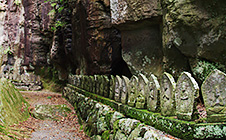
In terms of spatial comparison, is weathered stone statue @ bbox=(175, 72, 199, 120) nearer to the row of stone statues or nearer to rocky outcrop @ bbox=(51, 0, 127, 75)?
the row of stone statues

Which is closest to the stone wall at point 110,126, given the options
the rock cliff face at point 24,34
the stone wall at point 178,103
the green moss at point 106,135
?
the green moss at point 106,135

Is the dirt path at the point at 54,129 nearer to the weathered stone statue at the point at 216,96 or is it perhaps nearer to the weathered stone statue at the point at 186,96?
the weathered stone statue at the point at 186,96

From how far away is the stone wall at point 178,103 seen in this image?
2146 mm

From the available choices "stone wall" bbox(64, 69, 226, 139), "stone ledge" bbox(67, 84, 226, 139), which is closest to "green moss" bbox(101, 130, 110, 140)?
"stone wall" bbox(64, 69, 226, 139)

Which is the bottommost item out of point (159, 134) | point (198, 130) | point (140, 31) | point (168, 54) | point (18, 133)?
point (18, 133)

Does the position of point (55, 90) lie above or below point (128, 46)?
below

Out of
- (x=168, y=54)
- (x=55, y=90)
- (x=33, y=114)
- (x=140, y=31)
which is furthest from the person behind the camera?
(x=55, y=90)

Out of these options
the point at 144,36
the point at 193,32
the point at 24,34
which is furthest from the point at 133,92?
the point at 24,34

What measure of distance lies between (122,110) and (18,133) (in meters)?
2.69

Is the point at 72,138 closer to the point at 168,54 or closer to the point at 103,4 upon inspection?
the point at 168,54

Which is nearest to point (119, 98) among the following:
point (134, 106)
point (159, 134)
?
point (134, 106)

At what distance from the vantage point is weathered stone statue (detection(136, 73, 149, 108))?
3.36 meters

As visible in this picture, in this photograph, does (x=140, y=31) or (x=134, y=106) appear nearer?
(x=134, y=106)

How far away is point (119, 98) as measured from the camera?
440 cm
